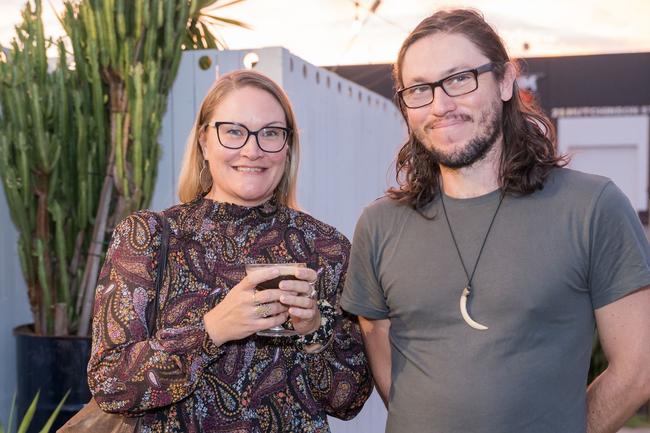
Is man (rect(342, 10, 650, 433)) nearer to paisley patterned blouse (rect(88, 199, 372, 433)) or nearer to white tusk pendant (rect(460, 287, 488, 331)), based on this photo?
white tusk pendant (rect(460, 287, 488, 331))

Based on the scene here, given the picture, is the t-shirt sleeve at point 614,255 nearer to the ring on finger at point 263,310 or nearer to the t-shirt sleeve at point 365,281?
the t-shirt sleeve at point 365,281

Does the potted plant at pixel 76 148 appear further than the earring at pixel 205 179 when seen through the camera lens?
Yes

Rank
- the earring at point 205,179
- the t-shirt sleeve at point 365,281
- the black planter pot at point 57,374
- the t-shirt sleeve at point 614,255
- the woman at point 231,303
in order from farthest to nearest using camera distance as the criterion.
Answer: the black planter pot at point 57,374, the earring at point 205,179, the t-shirt sleeve at point 365,281, the woman at point 231,303, the t-shirt sleeve at point 614,255

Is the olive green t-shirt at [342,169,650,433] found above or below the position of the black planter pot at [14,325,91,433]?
above

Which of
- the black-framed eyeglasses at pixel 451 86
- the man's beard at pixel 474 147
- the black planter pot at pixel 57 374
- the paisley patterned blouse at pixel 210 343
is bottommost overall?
the black planter pot at pixel 57 374

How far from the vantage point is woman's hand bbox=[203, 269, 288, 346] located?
218 centimetres

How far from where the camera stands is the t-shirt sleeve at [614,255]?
2.12m

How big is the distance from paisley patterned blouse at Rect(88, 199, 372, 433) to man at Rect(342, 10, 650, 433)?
182 millimetres

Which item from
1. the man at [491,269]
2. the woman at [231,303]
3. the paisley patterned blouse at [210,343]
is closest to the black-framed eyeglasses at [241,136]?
the woman at [231,303]

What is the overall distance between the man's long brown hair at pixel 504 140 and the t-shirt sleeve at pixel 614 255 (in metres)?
0.21

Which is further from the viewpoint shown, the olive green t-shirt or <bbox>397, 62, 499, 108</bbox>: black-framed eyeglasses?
<bbox>397, 62, 499, 108</bbox>: black-framed eyeglasses

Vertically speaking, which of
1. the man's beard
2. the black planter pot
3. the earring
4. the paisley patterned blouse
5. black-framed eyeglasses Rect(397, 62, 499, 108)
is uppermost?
black-framed eyeglasses Rect(397, 62, 499, 108)

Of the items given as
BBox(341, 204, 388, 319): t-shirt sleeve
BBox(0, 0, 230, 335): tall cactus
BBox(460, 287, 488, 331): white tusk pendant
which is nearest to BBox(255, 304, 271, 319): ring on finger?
BBox(341, 204, 388, 319): t-shirt sleeve

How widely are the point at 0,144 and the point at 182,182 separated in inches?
81.9
